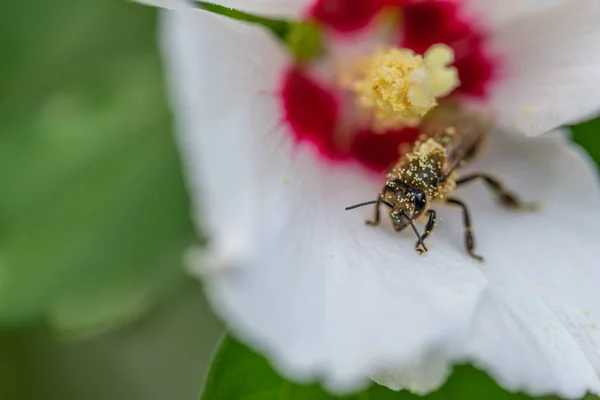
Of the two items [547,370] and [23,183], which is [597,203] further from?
[23,183]

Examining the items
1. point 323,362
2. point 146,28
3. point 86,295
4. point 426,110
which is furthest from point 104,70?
point 323,362

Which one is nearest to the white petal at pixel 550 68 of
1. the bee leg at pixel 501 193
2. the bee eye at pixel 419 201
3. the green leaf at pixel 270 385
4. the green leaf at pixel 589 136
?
the bee leg at pixel 501 193

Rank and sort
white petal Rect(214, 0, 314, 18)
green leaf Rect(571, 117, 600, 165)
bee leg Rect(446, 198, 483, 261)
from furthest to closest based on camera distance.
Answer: green leaf Rect(571, 117, 600, 165), bee leg Rect(446, 198, 483, 261), white petal Rect(214, 0, 314, 18)

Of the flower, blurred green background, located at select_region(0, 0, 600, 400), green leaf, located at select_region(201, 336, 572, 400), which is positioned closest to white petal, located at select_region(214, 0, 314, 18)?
the flower

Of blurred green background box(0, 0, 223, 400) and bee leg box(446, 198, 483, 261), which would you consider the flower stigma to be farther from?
blurred green background box(0, 0, 223, 400)

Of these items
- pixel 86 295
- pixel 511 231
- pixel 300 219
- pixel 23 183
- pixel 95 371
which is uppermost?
pixel 300 219

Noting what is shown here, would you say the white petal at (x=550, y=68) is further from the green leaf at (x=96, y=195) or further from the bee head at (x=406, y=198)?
the green leaf at (x=96, y=195)

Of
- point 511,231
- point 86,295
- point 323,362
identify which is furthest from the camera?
point 86,295
